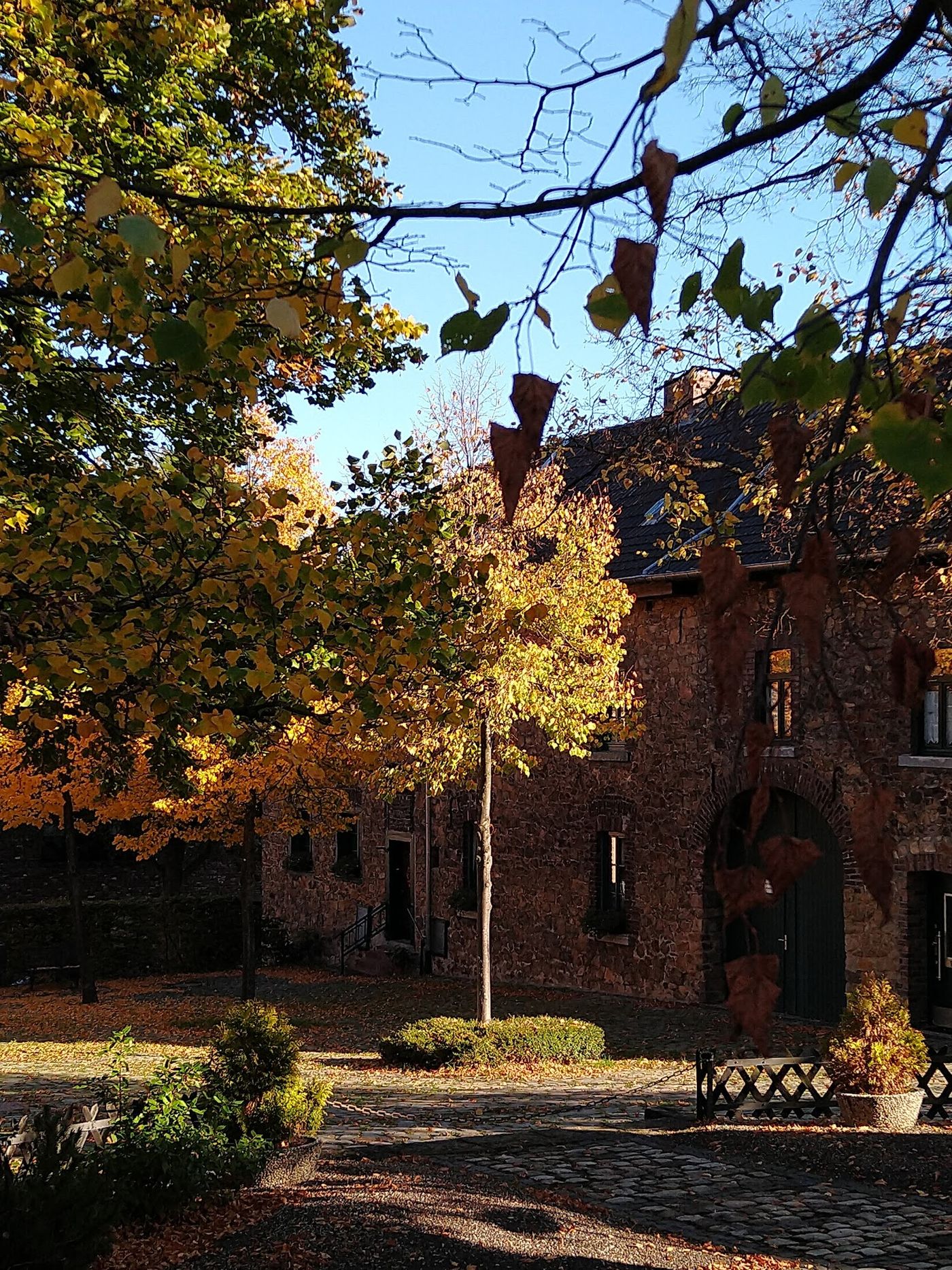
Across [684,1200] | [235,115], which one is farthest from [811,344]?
[235,115]

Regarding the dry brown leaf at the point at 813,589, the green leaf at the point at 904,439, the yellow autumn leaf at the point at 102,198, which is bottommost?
the dry brown leaf at the point at 813,589

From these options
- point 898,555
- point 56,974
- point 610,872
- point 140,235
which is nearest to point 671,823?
point 610,872

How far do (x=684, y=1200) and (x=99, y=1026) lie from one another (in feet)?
46.6

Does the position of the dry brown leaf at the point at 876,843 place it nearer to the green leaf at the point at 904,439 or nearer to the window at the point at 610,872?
the green leaf at the point at 904,439

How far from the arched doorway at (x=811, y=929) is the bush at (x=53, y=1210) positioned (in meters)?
11.9

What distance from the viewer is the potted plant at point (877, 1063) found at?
1191 centimetres

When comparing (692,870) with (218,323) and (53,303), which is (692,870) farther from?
(218,323)

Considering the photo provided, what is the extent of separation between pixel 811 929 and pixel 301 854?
15.8 m

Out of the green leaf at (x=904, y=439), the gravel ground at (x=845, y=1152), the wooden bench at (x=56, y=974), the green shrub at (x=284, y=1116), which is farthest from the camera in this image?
the wooden bench at (x=56, y=974)

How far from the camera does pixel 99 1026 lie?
21031mm

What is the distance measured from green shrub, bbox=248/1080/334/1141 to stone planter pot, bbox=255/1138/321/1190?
0.43ft

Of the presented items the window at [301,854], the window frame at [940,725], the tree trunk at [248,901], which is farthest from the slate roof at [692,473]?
the window at [301,854]

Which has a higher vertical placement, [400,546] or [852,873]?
[400,546]

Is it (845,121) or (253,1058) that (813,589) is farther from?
(253,1058)
